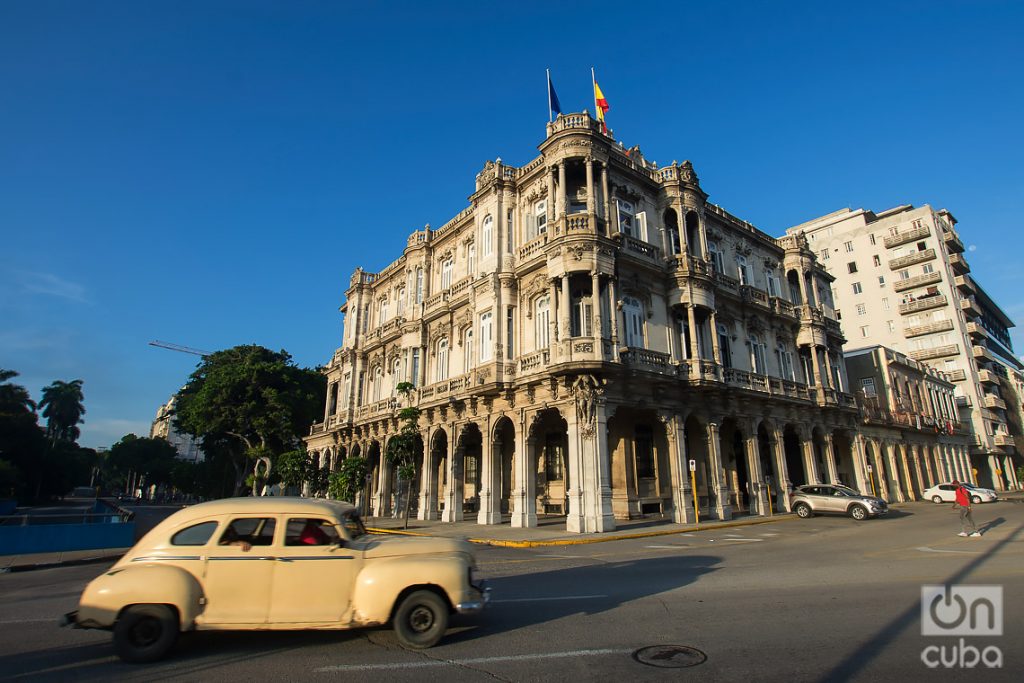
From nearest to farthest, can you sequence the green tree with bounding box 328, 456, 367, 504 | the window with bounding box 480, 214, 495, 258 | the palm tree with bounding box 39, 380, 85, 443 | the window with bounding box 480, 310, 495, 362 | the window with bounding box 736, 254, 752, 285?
the window with bounding box 480, 310, 495, 362 → the green tree with bounding box 328, 456, 367, 504 → the window with bounding box 480, 214, 495, 258 → the window with bounding box 736, 254, 752, 285 → the palm tree with bounding box 39, 380, 85, 443

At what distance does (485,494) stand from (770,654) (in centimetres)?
1937

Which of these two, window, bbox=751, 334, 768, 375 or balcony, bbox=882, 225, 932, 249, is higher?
balcony, bbox=882, 225, 932, 249

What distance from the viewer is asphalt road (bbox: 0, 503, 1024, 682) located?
5.10m

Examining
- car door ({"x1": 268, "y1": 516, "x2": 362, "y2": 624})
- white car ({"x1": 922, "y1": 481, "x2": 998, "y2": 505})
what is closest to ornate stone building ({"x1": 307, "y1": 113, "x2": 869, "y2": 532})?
white car ({"x1": 922, "y1": 481, "x2": 998, "y2": 505})

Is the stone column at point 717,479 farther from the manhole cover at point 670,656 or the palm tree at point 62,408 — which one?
the palm tree at point 62,408

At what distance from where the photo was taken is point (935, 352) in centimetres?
5597

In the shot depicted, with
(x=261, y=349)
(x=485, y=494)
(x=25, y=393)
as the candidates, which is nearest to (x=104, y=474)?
(x=25, y=393)

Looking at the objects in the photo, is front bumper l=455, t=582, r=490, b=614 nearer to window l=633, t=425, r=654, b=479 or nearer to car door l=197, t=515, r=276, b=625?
car door l=197, t=515, r=276, b=625

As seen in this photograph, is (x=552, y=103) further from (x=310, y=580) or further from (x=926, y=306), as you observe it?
(x=926, y=306)

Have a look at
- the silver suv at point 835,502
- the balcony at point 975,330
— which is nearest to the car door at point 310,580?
the silver suv at point 835,502

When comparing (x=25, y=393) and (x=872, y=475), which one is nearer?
(x=872, y=475)

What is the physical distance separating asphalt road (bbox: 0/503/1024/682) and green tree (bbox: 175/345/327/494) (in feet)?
107

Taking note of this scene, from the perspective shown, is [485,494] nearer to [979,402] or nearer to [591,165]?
[591,165]

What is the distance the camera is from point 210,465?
56.4 metres
